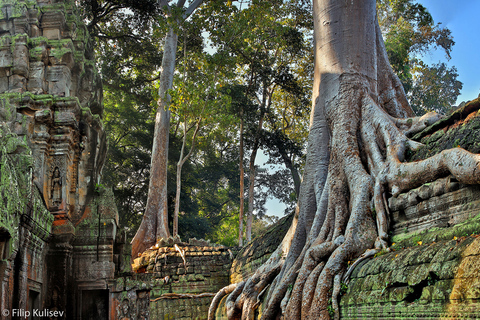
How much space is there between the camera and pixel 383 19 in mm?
17188

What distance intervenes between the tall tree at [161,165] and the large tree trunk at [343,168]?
5.66 metres

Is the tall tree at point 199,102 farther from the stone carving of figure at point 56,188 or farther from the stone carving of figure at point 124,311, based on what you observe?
the stone carving of figure at point 124,311

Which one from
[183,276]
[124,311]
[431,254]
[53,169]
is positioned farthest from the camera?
[183,276]

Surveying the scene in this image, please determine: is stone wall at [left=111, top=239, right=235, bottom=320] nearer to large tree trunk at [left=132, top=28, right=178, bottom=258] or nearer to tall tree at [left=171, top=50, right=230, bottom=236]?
large tree trunk at [left=132, top=28, right=178, bottom=258]

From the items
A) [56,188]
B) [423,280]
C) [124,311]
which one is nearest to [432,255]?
[423,280]

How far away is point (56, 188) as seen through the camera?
6109mm

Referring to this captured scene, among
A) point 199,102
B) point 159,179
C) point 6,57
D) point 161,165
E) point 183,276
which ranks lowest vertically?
point 183,276

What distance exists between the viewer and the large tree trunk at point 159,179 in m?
11.5

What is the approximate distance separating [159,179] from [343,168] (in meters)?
7.81

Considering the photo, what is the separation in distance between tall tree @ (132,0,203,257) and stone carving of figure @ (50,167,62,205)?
4.83 m

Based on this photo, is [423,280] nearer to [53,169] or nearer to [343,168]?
[343,168]

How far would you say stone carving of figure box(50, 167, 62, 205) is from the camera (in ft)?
19.7

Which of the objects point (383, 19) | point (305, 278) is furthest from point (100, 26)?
point (305, 278)

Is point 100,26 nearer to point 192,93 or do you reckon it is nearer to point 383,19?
point 192,93
